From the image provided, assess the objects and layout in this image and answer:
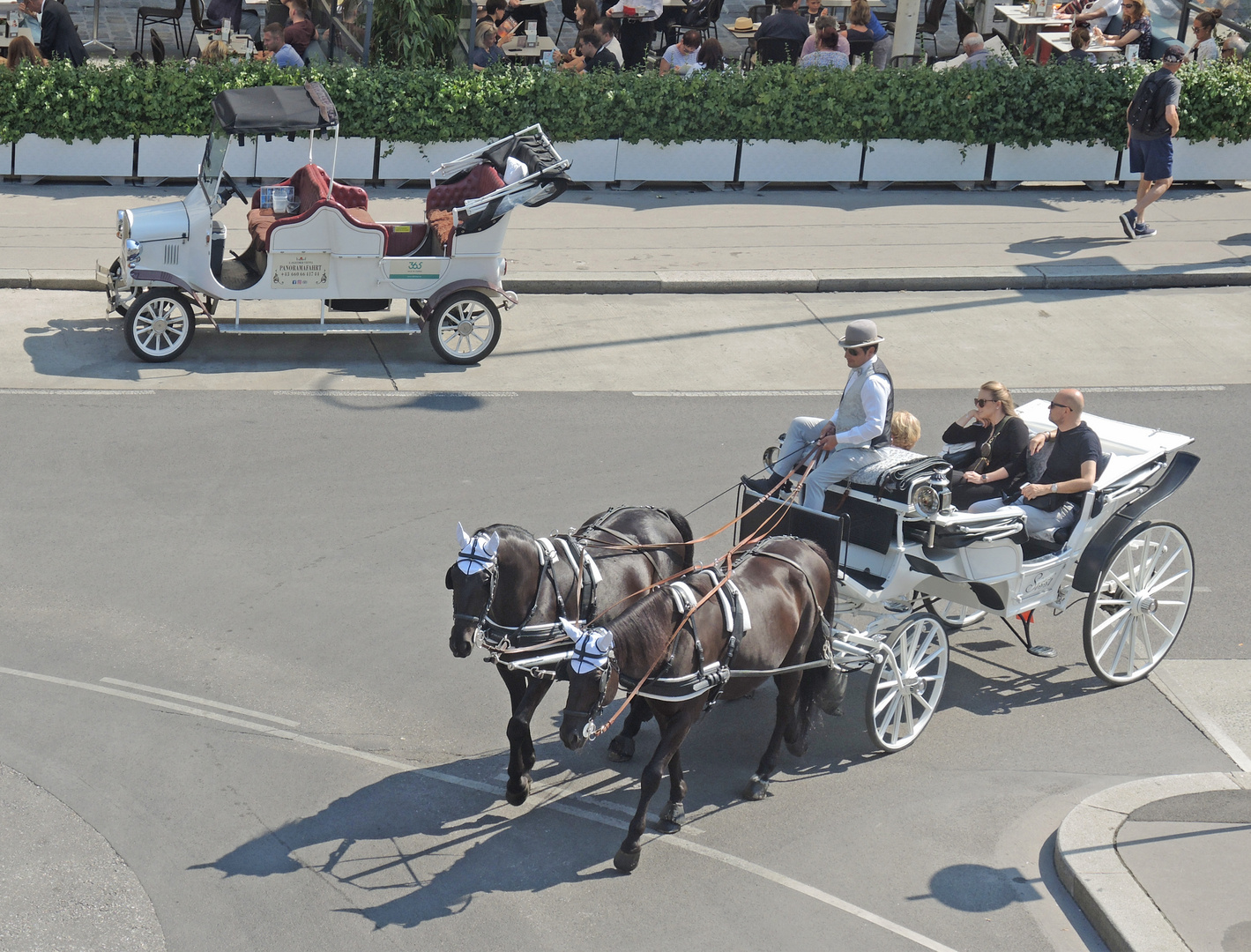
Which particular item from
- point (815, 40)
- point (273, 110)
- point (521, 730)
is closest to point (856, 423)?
point (521, 730)

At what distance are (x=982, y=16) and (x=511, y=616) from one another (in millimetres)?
19754

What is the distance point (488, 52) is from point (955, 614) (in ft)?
38.4

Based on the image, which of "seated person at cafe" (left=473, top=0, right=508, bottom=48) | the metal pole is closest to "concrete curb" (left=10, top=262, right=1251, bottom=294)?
"seated person at cafe" (left=473, top=0, right=508, bottom=48)

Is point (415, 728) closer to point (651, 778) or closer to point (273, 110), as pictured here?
point (651, 778)

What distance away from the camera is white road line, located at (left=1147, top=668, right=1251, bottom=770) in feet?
27.3

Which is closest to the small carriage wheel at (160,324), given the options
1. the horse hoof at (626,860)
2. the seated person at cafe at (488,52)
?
the seated person at cafe at (488,52)

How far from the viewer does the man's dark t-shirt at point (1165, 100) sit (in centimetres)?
1656

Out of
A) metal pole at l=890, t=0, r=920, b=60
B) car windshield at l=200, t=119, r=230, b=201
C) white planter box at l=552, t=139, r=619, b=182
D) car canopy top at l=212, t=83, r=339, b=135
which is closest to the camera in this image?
car canopy top at l=212, t=83, r=339, b=135

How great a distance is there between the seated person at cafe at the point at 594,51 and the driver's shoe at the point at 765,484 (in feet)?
37.2

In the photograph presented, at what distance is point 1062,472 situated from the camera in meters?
8.70

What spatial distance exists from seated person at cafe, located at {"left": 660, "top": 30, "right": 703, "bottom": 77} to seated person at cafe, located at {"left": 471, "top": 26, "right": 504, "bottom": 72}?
2.12 metres

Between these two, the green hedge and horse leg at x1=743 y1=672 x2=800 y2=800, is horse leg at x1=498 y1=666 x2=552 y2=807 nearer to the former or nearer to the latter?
horse leg at x1=743 y1=672 x2=800 y2=800

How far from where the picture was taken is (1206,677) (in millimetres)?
9094

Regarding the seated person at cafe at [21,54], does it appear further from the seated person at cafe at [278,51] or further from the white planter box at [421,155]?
the white planter box at [421,155]
